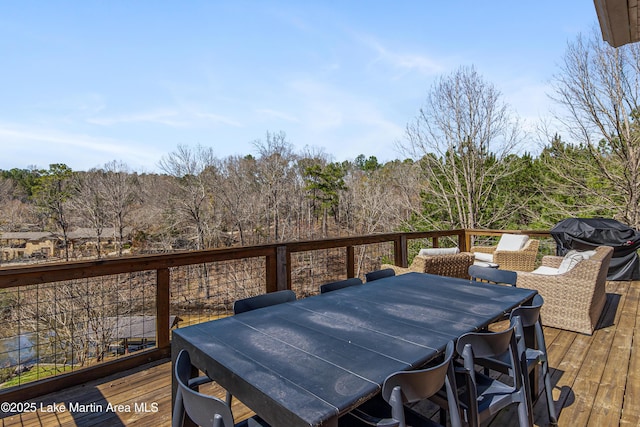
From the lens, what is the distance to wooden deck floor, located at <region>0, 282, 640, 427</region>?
Answer: 198 cm

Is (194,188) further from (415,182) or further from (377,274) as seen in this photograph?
(377,274)

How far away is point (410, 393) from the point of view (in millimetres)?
1076

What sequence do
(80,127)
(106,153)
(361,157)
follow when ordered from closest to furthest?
1. (80,127)
2. (106,153)
3. (361,157)

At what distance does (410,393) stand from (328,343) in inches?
16.1

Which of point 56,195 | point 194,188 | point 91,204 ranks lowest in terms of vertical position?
point 91,204

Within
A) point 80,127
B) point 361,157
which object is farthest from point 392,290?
point 361,157

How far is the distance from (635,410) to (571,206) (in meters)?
9.55

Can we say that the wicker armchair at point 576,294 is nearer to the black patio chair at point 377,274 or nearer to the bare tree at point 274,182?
the black patio chair at point 377,274

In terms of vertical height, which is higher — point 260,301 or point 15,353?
point 260,301

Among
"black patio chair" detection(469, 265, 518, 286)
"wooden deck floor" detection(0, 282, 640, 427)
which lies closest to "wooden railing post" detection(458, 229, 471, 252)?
"wooden deck floor" detection(0, 282, 640, 427)

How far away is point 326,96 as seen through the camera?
37.8 feet

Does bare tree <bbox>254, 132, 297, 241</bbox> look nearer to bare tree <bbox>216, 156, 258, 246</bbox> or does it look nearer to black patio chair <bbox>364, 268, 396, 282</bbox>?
bare tree <bbox>216, 156, 258, 246</bbox>

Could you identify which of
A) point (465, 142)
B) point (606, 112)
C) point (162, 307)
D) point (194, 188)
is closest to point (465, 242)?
point (465, 142)

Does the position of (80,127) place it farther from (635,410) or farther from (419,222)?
(635,410)
